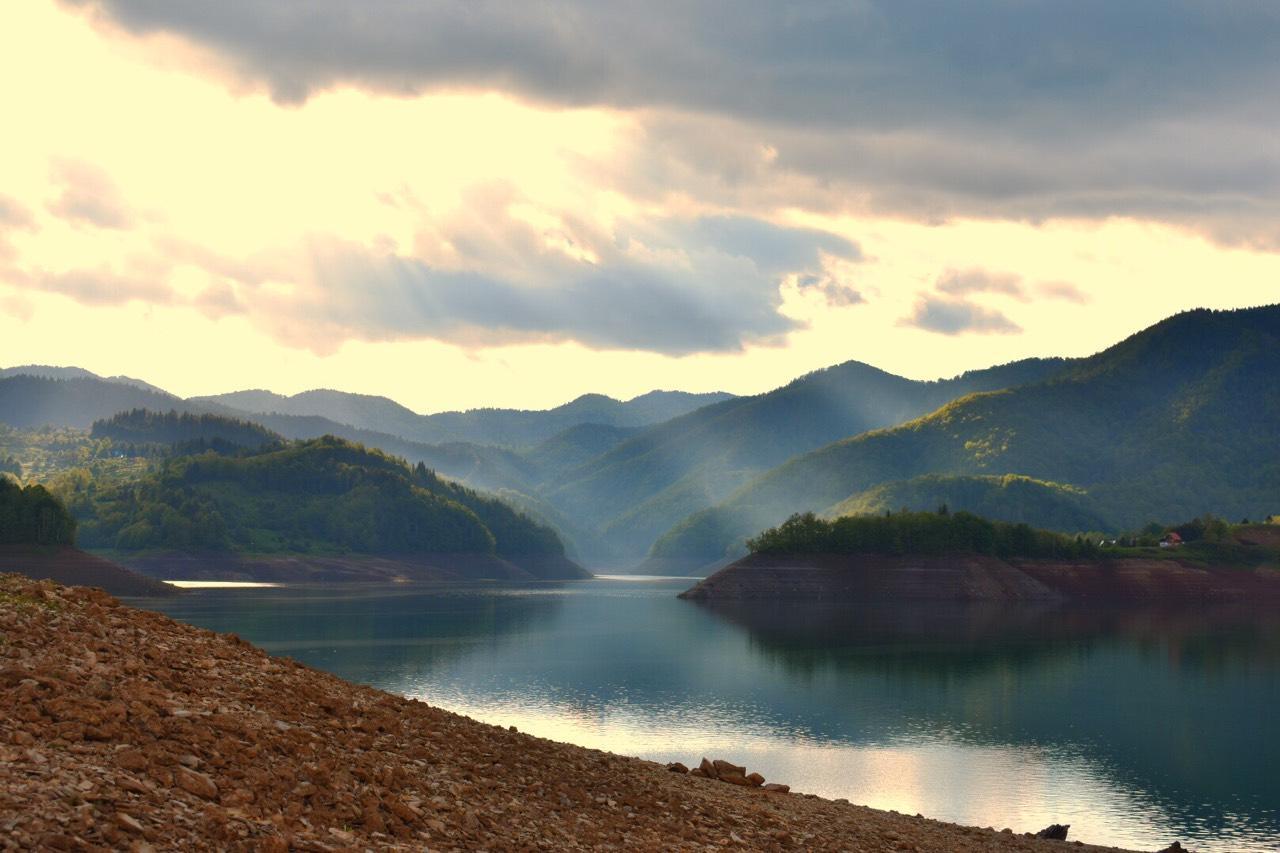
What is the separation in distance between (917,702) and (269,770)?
8138cm

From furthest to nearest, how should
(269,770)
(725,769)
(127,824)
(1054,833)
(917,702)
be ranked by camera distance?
(917,702), (1054,833), (725,769), (269,770), (127,824)

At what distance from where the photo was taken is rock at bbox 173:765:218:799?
68.6 feet

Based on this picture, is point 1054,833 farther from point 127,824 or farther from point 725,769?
point 127,824

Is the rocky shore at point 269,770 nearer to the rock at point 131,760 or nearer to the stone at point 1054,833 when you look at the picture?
the rock at point 131,760

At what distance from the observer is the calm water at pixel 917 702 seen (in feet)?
197

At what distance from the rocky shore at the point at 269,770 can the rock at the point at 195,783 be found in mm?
34

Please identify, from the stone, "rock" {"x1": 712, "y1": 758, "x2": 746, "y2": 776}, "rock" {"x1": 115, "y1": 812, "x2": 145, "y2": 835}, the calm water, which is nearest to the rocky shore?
"rock" {"x1": 115, "y1": 812, "x2": 145, "y2": 835}

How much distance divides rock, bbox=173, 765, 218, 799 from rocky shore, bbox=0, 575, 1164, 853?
3 centimetres

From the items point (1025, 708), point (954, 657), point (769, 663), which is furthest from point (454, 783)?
point (954, 657)

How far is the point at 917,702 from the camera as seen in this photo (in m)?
97.4

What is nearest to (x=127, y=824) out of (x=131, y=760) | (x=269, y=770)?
(x=131, y=760)

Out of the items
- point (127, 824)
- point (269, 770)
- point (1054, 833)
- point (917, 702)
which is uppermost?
point (127, 824)

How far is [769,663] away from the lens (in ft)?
428

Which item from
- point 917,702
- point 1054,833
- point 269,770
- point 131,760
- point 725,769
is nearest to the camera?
point 131,760
